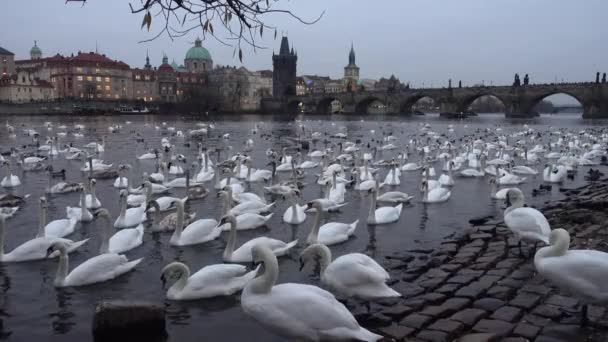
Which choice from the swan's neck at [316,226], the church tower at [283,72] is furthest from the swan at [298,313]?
the church tower at [283,72]

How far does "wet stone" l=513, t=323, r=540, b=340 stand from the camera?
17.1 ft

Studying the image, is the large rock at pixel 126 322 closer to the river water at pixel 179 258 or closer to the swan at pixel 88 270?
the river water at pixel 179 258

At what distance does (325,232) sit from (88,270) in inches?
162

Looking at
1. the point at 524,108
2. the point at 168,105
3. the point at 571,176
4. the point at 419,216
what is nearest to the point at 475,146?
the point at 571,176

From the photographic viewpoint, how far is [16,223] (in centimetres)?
1127

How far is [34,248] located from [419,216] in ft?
26.7

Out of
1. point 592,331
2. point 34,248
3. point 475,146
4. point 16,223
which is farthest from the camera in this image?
point 475,146

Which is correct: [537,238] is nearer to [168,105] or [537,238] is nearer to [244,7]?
[244,7]

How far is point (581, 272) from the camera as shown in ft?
17.5

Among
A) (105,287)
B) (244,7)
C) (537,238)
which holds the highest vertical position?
(244,7)

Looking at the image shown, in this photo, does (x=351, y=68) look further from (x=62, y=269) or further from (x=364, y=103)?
(x=62, y=269)

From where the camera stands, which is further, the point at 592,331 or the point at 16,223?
the point at 16,223

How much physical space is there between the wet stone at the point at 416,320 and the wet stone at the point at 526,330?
90 centimetres

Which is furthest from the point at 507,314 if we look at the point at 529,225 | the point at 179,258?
the point at 179,258
